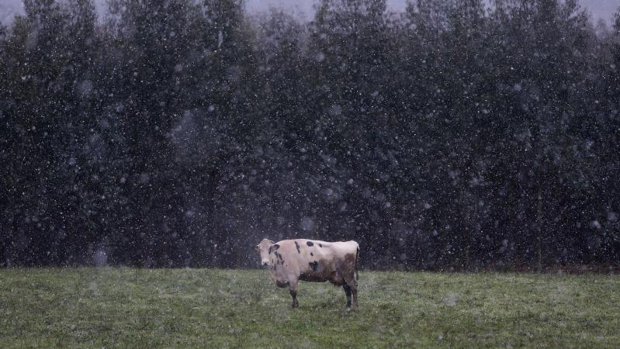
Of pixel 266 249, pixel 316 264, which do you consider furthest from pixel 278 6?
pixel 316 264

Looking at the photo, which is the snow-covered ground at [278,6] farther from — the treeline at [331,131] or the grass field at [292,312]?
the grass field at [292,312]

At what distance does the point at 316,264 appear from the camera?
60.7 feet

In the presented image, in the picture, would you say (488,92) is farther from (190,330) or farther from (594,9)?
(190,330)

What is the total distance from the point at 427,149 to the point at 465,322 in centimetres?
1903

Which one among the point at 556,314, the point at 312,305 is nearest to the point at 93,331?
the point at 312,305

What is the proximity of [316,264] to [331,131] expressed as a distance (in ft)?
58.1

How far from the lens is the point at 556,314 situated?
18.6 meters

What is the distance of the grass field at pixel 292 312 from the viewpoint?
48.4ft

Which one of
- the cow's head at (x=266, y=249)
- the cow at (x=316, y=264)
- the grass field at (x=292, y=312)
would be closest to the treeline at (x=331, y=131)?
the grass field at (x=292, y=312)

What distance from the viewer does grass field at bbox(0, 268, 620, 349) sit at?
1476cm

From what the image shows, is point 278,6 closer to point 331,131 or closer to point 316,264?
point 331,131

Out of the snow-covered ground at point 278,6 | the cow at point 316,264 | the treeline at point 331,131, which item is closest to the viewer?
the cow at point 316,264

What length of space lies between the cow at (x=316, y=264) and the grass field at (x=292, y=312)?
2.10 feet

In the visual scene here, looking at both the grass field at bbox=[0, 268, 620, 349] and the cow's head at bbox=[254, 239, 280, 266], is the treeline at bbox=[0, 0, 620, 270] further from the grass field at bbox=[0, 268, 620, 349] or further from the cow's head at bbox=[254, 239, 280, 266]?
the cow's head at bbox=[254, 239, 280, 266]
